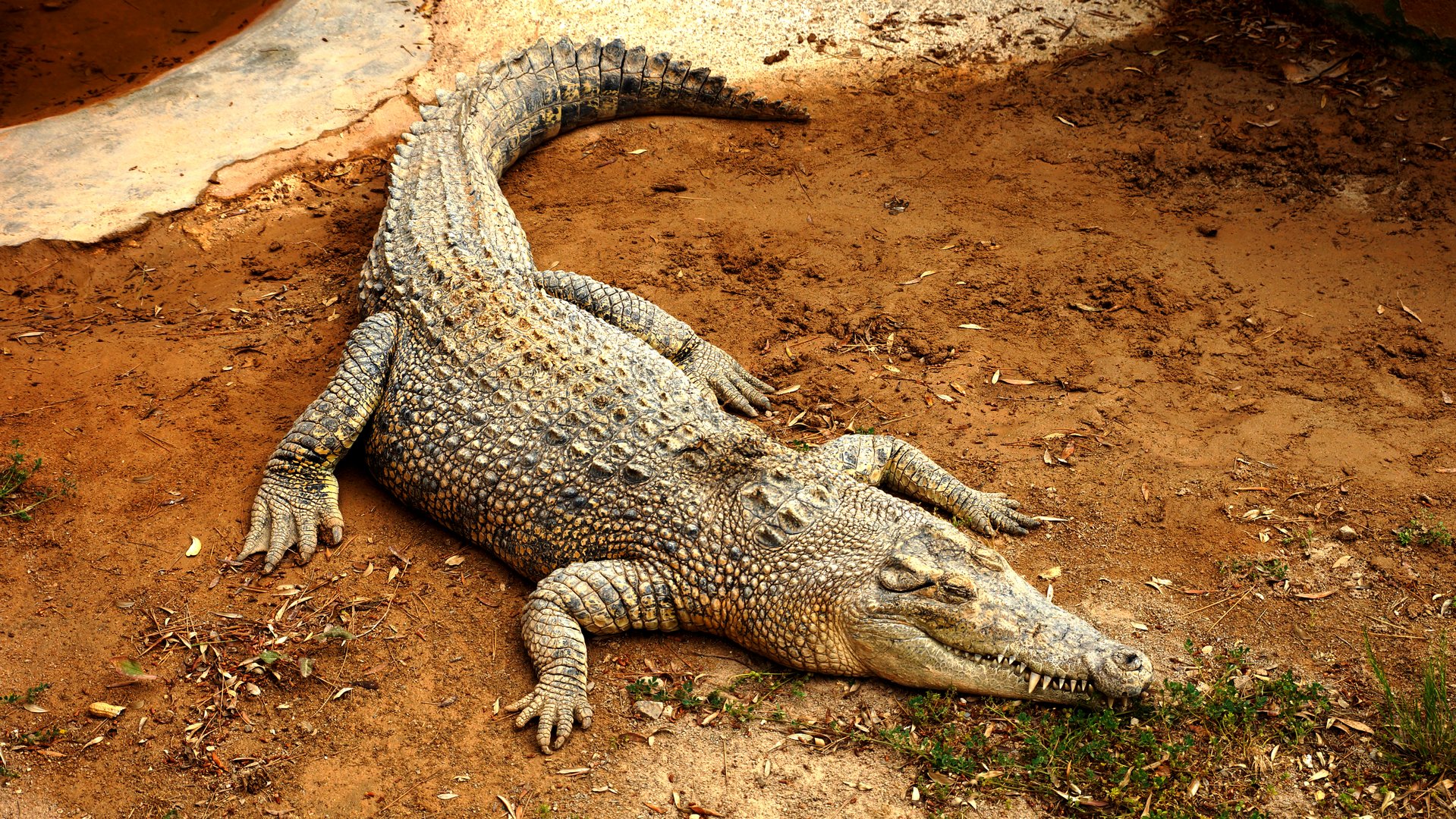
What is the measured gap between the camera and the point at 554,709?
4098mm

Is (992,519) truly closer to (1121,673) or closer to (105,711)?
(1121,673)

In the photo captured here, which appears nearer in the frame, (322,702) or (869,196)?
(322,702)

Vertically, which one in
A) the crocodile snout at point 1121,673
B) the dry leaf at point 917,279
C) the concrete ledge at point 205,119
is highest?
the concrete ledge at point 205,119

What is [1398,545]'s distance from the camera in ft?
14.9

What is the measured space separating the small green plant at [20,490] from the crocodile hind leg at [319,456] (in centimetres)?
105

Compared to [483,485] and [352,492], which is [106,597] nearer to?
[352,492]

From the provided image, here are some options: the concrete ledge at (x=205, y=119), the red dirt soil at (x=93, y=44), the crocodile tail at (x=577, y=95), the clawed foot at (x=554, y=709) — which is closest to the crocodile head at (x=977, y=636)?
the clawed foot at (x=554, y=709)

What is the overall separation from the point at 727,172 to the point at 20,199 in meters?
5.00

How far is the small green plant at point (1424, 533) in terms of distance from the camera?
177 inches

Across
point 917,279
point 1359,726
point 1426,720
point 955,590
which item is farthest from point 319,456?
point 1426,720

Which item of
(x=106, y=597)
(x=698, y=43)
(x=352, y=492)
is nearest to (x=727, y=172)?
(x=698, y=43)

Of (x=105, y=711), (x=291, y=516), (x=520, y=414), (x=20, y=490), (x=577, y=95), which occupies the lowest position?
(x=105, y=711)

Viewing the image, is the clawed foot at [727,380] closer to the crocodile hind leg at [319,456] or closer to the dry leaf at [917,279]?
the dry leaf at [917,279]

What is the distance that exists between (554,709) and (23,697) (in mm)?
2240
